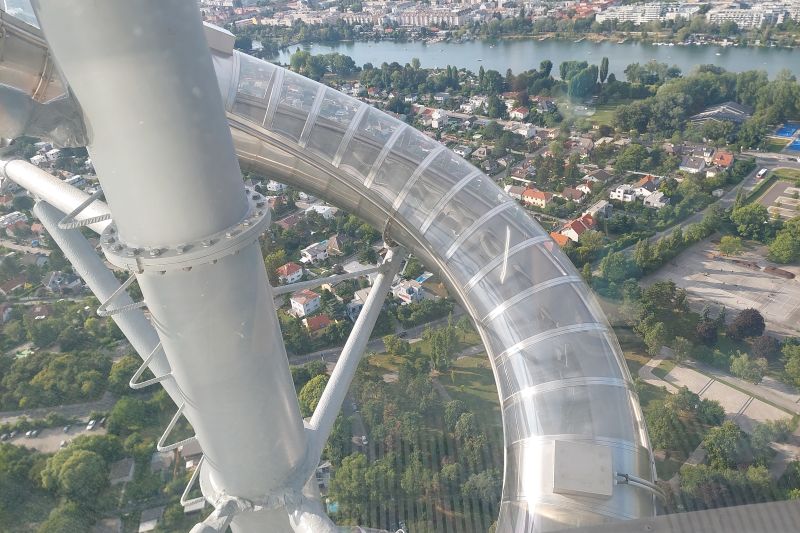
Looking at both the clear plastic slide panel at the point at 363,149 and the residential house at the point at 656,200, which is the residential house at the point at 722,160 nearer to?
the residential house at the point at 656,200

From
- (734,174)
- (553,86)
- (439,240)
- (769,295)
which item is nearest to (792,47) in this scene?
(553,86)

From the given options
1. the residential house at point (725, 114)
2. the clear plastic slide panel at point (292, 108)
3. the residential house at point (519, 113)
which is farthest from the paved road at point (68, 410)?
the residential house at point (725, 114)

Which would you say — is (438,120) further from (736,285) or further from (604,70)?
(736,285)

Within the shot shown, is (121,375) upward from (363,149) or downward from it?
downward

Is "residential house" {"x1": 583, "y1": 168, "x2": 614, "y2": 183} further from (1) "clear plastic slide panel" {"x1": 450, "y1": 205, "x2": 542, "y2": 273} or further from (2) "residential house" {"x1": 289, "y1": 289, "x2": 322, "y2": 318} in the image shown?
(1) "clear plastic slide panel" {"x1": 450, "y1": 205, "x2": 542, "y2": 273}

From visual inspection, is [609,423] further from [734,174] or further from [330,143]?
[734,174]

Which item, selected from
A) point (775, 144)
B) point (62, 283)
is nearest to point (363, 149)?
point (62, 283)

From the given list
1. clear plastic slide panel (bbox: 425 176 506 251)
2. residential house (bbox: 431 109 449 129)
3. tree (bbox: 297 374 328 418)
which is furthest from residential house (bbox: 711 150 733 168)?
clear plastic slide panel (bbox: 425 176 506 251)
